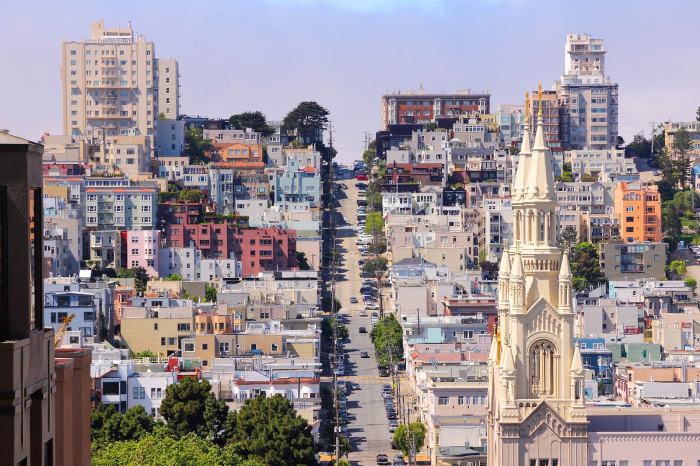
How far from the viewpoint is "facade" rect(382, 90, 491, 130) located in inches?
7446

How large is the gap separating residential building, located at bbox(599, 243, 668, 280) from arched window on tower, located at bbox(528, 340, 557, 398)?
237ft

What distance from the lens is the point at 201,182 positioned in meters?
149

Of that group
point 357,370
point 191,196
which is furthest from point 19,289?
point 191,196

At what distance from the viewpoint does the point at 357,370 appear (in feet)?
341

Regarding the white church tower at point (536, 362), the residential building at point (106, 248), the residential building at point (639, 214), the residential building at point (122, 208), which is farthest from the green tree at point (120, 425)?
the residential building at point (639, 214)

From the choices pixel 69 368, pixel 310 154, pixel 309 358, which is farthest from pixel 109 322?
pixel 69 368

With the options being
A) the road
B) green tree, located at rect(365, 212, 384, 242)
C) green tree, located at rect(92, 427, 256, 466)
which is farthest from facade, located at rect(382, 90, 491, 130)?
green tree, located at rect(92, 427, 256, 466)

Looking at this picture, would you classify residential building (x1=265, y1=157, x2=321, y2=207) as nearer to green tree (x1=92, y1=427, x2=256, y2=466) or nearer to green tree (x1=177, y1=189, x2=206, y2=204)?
green tree (x1=177, y1=189, x2=206, y2=204)

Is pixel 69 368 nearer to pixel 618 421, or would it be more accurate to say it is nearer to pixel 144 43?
pixel 618 421

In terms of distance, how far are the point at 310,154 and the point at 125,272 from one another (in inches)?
1484

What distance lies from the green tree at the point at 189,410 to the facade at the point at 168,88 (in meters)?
96.3

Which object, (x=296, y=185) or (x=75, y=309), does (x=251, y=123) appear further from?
(x=75, y=309)

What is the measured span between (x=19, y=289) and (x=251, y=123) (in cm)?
16477

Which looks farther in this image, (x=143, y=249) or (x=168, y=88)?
(x=168, y=88)
